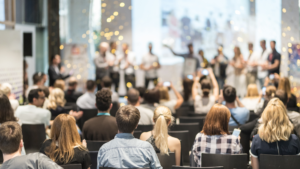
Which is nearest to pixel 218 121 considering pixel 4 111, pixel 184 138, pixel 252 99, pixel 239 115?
pixel 184 138

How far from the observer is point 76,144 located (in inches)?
99.0

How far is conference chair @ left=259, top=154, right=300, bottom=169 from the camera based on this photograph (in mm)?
2568

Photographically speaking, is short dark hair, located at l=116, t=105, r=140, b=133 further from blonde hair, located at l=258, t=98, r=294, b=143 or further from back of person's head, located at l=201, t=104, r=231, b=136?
blonde hair, located at l=258, t=98, r=294, b=143

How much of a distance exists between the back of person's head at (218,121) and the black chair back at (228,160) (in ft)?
0.88

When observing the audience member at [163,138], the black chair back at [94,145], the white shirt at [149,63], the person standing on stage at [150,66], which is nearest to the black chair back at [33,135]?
the black chair back at [94,145]

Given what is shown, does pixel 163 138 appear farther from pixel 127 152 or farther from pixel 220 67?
pixel 220 67

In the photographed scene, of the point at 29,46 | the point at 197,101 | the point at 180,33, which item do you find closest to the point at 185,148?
the point at 197,101

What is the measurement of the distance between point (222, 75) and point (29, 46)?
5.52 m

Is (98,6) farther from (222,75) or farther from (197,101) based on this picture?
(197,101)

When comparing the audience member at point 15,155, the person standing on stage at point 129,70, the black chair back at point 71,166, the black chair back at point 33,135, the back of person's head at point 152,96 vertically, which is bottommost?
the black chair back at point 33,135

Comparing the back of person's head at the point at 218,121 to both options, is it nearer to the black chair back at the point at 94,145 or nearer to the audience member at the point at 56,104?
the black chair back at the point at 94,145

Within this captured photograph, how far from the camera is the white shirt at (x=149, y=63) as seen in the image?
349 inches

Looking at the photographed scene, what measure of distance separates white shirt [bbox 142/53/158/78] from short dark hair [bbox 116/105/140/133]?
657 centimetres

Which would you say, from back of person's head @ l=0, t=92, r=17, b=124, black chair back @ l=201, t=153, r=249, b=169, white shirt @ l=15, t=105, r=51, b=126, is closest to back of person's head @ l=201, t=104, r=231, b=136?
black chair back @ l=201, t=153, r=249, b=169
